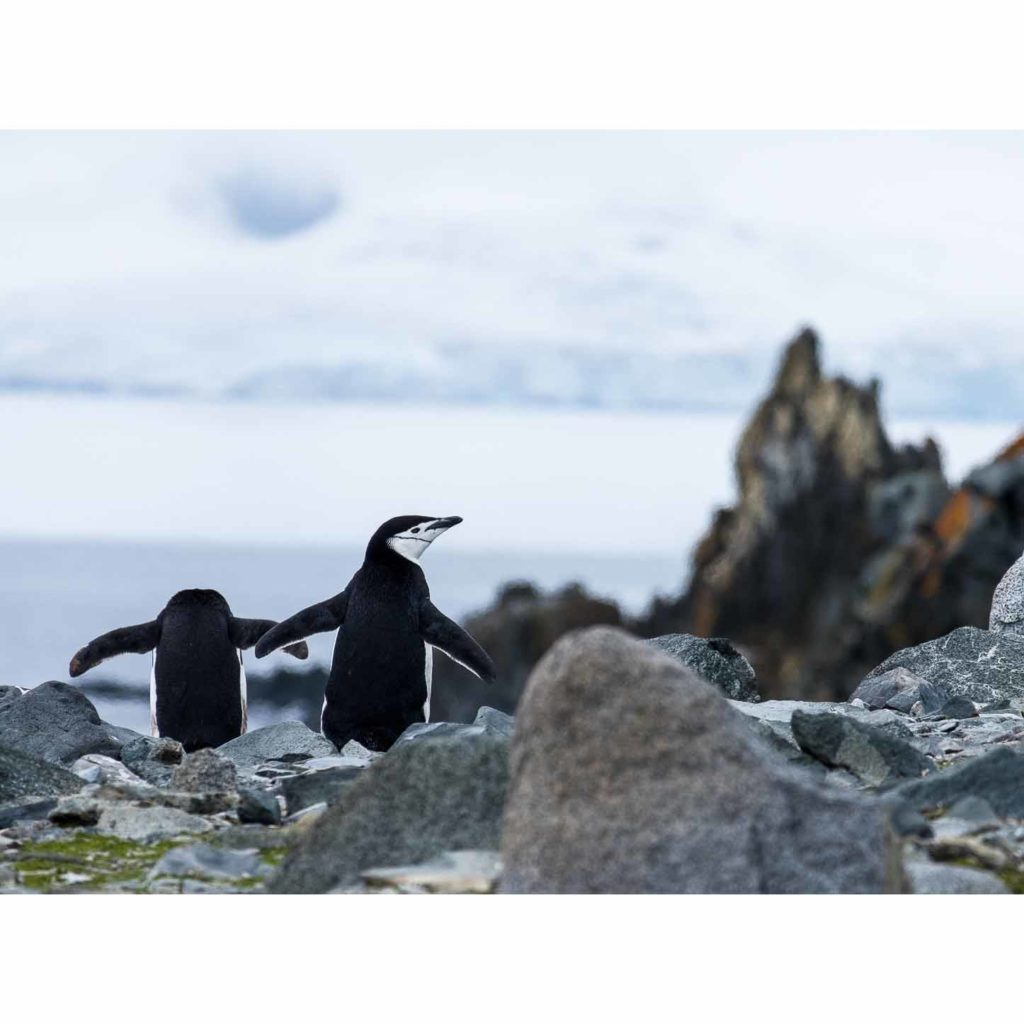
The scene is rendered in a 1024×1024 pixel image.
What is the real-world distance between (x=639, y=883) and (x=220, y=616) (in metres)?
5.11

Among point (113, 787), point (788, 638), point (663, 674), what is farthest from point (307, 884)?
point (788, 638)

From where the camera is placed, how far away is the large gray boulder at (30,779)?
5.62m

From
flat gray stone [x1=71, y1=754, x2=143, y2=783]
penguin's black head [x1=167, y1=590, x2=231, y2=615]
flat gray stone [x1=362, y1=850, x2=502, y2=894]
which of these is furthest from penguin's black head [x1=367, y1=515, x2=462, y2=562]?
flat gray stone [x1=362, y1=850, x2=502, y2=894]

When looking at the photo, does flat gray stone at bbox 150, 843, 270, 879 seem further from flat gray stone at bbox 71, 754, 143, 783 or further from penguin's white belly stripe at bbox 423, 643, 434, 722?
penguin's white belly stripe at bbox 423, 643, 434, 722

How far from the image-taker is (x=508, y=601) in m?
21.6

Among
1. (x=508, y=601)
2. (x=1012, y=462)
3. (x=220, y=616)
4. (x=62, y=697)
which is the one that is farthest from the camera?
(x=508, y=601)

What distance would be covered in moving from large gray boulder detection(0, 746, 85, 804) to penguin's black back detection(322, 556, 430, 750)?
2.09m

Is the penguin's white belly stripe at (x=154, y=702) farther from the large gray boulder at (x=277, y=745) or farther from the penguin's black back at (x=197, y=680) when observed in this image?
the large gray boulder at (x=277, y=745)

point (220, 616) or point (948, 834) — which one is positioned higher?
point (220, 616)

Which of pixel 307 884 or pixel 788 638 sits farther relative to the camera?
pixel 788 638

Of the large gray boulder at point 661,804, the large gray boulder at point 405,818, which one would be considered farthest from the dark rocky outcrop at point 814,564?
the large gray boulder at point 661,804

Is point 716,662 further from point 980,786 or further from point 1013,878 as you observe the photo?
point 1013,878

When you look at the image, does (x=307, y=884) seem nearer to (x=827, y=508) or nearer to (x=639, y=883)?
(x=639, y=883)

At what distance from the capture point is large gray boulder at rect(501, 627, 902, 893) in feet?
11.7
